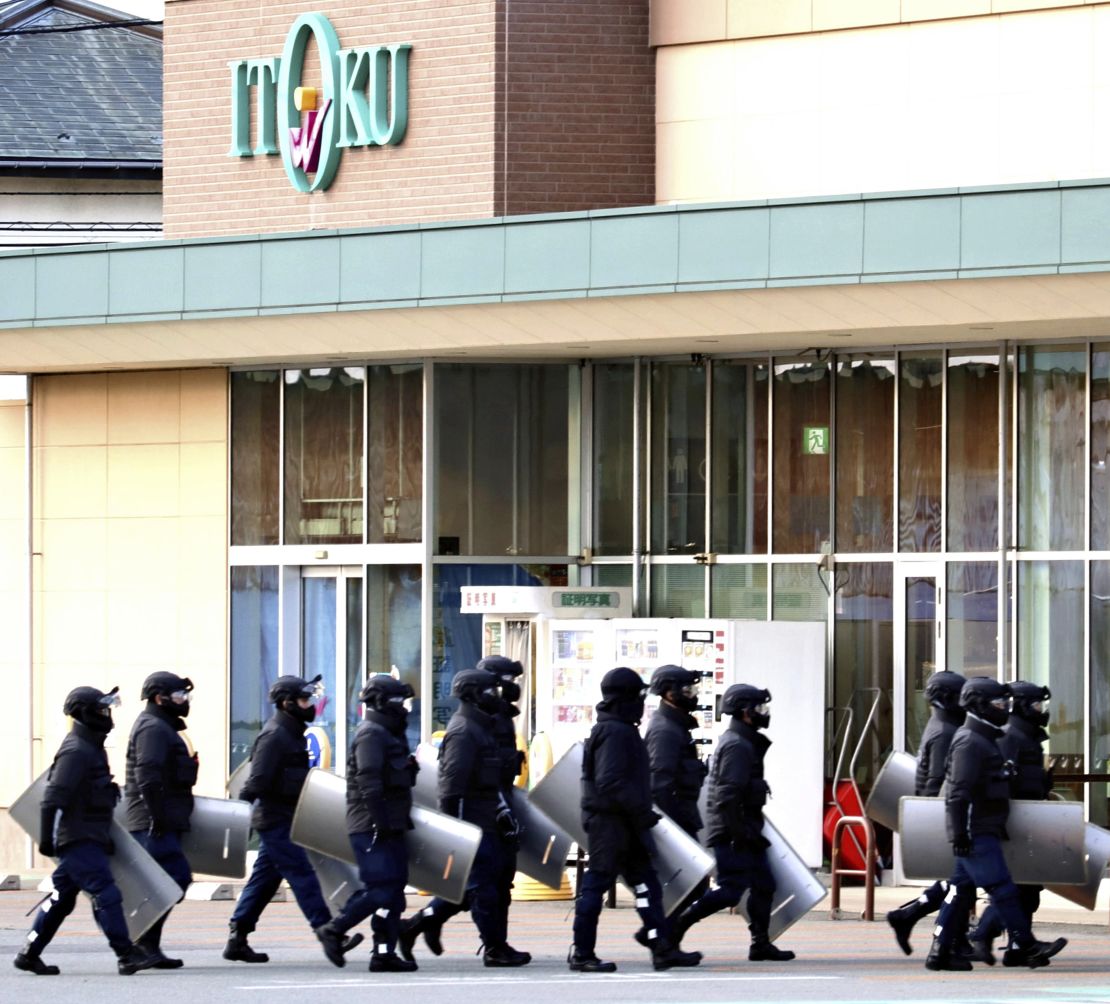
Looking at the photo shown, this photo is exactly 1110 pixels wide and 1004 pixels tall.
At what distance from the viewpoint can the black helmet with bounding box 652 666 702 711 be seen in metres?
15.3

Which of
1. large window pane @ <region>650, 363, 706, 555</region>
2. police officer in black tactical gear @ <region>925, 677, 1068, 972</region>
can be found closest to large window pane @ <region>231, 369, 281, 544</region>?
large window pane @ <region>650, 363, 706, 555</region>

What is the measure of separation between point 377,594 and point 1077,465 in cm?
668

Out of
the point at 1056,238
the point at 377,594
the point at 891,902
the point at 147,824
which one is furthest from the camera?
the point at 377,594

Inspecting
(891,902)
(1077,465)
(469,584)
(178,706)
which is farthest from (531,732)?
(178,706)

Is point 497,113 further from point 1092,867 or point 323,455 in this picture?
point 1092,867

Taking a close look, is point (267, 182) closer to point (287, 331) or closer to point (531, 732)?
point (287, 331)

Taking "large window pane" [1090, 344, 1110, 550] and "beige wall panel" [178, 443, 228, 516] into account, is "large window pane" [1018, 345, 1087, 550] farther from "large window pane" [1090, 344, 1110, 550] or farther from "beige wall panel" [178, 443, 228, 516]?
"beige wall panel" [178, 443, 228, 516]

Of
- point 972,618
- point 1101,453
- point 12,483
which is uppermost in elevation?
point 1101,453

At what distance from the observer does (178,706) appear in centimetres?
1510

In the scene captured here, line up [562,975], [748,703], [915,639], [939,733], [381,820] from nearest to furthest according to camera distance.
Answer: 1. [562,975]
2. [381,820]
3. [748,703]
4. [939,733]
5. [915,639]

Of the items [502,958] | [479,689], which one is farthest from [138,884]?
[479,689]

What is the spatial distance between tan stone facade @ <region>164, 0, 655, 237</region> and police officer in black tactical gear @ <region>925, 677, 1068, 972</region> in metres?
9.00

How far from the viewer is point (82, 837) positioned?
14531 millimetres

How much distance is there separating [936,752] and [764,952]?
1900 millimetres
